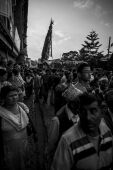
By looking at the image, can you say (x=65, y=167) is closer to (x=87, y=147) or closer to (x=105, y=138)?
(x=87, y=147)

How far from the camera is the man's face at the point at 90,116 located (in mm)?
2055

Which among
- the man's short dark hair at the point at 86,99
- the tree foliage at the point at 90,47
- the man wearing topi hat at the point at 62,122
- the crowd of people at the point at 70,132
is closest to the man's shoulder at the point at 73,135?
the crowd of people at the point at 70,132

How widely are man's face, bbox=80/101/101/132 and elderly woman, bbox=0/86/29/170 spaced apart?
1.52 m

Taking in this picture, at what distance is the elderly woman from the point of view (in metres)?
3.36

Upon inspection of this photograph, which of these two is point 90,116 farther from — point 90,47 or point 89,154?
point 90,47

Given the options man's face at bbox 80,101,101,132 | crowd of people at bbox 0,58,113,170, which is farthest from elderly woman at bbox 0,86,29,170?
man's face at bbox 80,101,101,132

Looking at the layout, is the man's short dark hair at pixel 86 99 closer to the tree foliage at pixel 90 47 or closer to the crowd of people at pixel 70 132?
the crowd of people at pixel 70 132

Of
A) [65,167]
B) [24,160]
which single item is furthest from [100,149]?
[24,160]

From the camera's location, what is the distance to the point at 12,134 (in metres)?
3.39

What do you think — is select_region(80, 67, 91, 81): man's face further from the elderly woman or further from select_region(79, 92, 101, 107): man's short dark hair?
select_region(79, 92, 101, 107): man's short dark hair

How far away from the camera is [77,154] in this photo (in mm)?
1956

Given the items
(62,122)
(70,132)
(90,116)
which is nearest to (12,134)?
(62,122)

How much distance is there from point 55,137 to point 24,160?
0.94 meters

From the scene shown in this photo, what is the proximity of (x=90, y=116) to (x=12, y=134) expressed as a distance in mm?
1666
